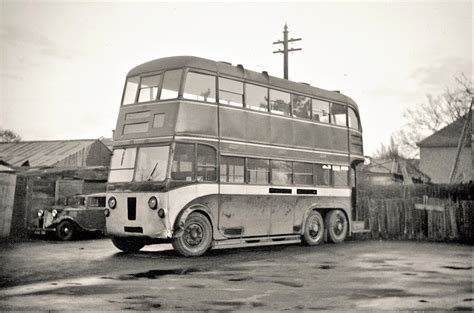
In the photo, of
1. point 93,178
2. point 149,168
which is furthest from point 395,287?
point 93,178

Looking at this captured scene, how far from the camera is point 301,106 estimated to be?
15.9 m

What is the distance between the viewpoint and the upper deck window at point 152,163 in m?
12.3

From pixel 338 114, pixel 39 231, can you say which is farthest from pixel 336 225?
pixel 39 231

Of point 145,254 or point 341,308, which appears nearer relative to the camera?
point 341,308

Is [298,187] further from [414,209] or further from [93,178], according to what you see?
[93,178]

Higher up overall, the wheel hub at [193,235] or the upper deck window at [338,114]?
the upper deck window at [338,114]

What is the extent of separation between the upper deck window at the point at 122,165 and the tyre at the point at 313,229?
5.48 m

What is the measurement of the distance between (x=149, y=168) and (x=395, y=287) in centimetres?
632

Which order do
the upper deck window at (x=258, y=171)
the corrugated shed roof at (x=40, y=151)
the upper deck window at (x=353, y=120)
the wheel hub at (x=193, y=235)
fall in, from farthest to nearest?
the corrugated shed roof at (x=40, y=151), the upper deck window at (x=353, y=120), the upper deck window at (x=258, y=171), the wheel hub at (x=193, y=235)

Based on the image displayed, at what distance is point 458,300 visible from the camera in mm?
7109

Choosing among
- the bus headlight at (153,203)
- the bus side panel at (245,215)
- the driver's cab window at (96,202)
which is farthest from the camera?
the driver's cab window at (96,202)

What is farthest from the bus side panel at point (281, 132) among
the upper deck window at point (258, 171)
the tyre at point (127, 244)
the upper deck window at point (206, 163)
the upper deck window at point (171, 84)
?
the tyre at point (127, 244)

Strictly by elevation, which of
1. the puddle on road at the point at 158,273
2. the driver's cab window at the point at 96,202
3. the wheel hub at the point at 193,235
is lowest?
the puddle on road at the point at 158,273

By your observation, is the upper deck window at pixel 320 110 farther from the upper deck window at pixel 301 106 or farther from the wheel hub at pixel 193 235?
the wheel hub at pixel 193 235
